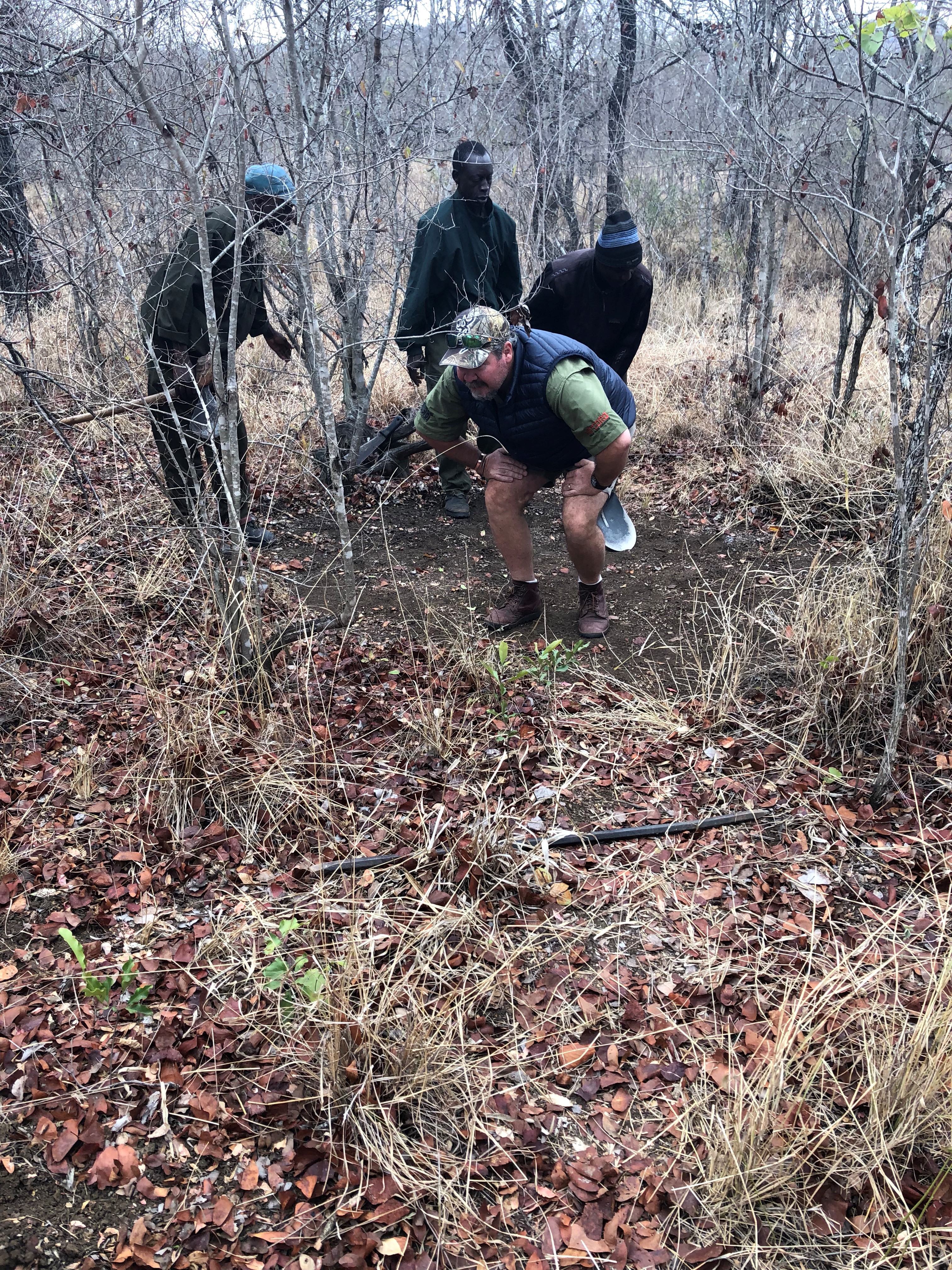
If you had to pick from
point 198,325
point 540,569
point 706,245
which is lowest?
point 540,569

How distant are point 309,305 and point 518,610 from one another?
166cm

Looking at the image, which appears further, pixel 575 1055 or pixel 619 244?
pixel 619 244

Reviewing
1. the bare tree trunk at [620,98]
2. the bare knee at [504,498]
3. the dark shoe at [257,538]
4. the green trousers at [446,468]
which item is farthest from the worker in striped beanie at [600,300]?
the bare tree trunk at [620,98]

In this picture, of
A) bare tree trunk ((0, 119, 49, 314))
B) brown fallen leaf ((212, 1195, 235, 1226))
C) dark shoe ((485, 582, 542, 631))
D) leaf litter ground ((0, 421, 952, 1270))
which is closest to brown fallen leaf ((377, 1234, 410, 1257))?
leaf litter ground ((0, 421, 952, 1270))

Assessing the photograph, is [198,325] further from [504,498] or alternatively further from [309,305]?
[504,498]

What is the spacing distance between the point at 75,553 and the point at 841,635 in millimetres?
3603

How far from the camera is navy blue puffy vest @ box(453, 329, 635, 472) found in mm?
3609

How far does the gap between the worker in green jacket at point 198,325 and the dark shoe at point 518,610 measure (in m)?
1.14

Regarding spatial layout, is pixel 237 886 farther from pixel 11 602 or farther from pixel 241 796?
pixel 11 602

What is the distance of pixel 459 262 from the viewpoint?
4883 mm

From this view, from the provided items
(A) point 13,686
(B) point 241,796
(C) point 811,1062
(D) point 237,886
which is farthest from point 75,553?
(C) point 811,1062

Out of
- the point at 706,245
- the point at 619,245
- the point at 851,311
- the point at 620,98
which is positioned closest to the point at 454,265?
the point at 619,245

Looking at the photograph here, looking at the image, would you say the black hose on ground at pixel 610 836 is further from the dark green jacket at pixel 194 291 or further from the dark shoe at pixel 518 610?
the dark green jacket at pixel 194 291

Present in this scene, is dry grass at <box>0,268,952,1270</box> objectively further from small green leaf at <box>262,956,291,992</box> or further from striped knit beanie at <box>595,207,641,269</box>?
striped knit beanie at <box>595,207,641,269</box>
